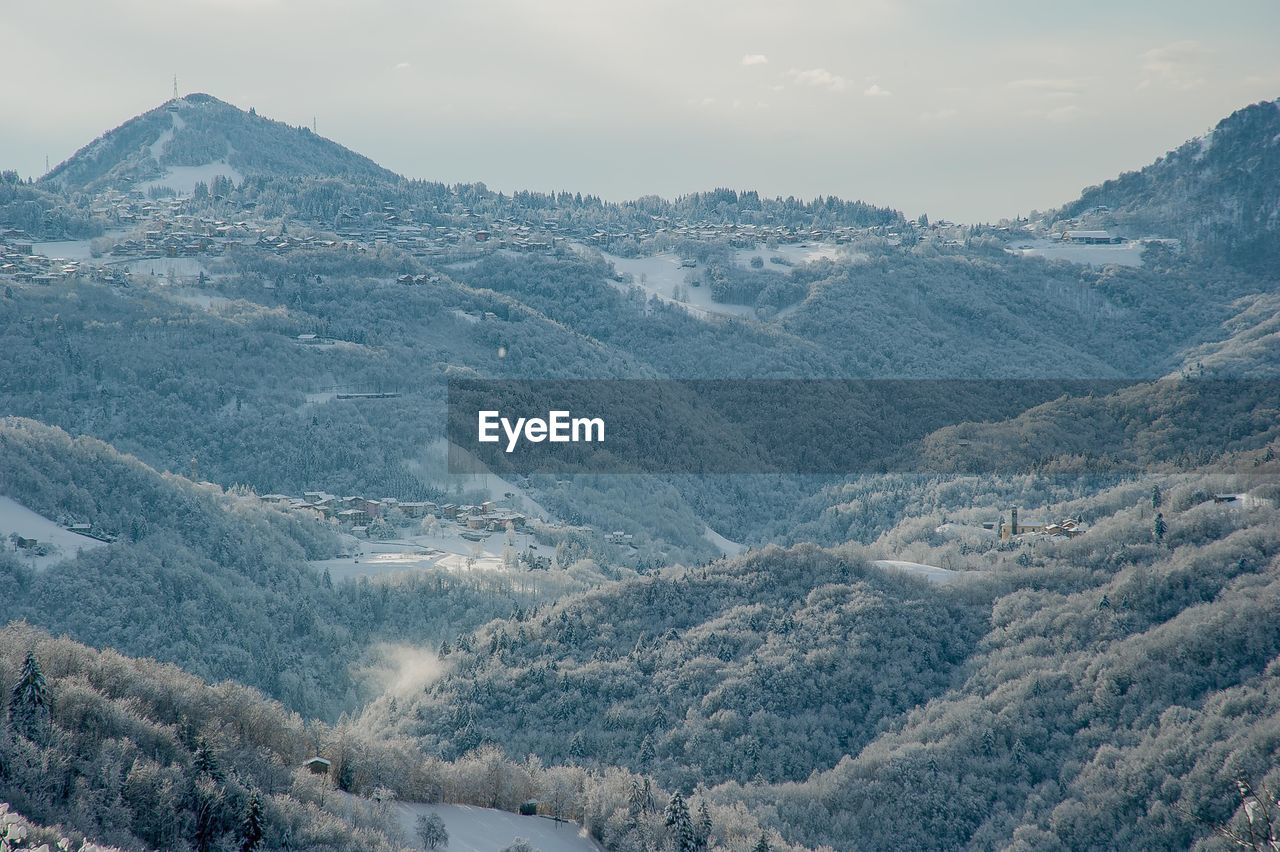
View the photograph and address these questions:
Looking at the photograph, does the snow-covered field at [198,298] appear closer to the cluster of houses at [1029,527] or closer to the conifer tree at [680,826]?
the cluster of houses at [1029,527]

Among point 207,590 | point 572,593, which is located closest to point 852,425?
point 572,593

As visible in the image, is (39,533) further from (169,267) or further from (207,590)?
(169,267)

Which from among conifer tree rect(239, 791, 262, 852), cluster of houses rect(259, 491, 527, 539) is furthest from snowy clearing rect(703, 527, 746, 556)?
conifer tree rect(239, 791, 262, 852)

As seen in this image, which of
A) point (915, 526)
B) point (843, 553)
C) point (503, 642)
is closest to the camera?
point (503, 642)

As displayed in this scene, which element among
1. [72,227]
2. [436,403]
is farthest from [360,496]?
[72,227]

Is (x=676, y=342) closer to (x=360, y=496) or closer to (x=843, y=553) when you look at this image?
(x=360, y=496)

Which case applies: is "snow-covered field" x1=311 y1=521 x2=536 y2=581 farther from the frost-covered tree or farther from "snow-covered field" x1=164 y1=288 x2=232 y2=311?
"snow-covered field" x1=164 y1=288 x2=232 y2=311
